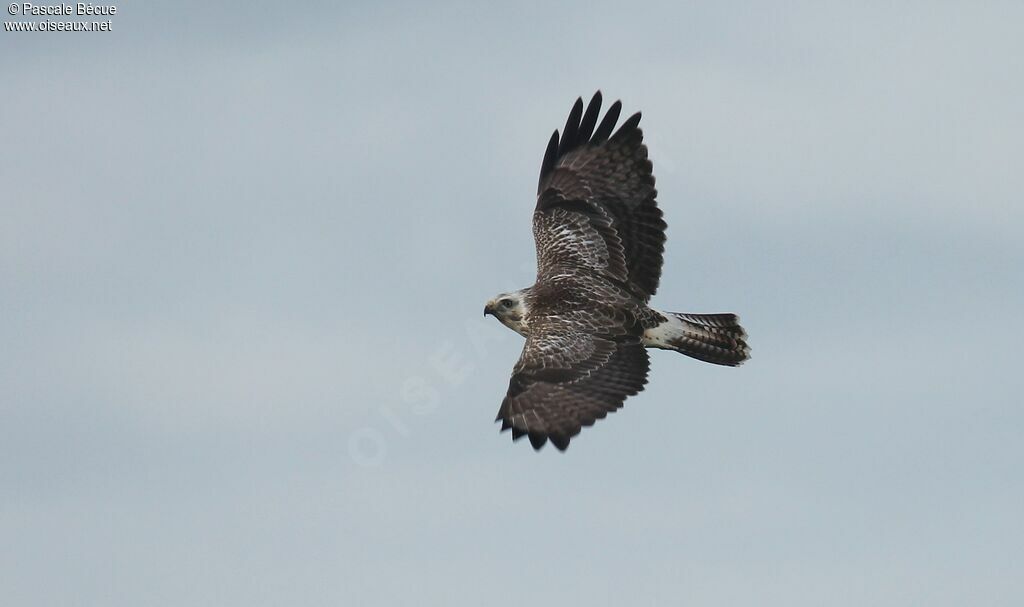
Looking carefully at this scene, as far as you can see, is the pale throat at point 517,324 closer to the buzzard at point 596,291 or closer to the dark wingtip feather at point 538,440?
the buzzard at point 596,291

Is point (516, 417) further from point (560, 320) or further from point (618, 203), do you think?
point (618, 203)

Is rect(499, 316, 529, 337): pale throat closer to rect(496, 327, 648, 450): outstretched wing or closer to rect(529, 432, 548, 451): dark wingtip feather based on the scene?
rect(496, 327, 648, 450): outstretched wing

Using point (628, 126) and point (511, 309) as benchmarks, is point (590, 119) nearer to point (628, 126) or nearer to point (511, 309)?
point (628, 126)

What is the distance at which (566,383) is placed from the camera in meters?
20.4

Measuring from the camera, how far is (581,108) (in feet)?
75.2

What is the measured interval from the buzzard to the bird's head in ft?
0.04

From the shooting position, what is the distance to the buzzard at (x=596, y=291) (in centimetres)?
2058

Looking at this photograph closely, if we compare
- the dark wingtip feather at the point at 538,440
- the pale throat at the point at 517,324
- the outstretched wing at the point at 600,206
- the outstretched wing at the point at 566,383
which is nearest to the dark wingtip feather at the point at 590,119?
the outstretched wing at the point at 600,206

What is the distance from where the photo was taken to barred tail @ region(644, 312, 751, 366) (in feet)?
71.8

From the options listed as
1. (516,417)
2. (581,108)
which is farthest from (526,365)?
(581,108)

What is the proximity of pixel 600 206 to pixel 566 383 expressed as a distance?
10.4ft

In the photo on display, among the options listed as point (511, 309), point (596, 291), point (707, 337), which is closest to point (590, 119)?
point (596, 291)

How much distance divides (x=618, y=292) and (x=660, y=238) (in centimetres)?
94

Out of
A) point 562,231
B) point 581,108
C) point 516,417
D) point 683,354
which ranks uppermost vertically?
point 581,108
